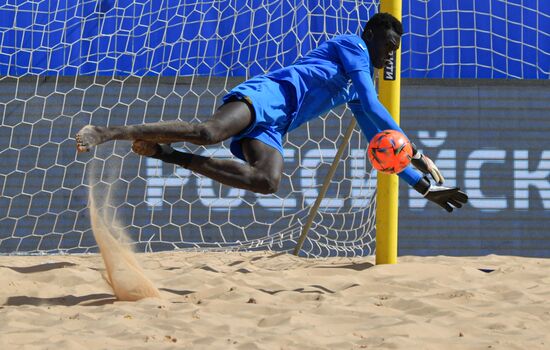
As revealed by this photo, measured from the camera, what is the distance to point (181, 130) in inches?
181

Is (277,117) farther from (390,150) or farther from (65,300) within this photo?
(65,300)

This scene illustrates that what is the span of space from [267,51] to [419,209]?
8.44 feet

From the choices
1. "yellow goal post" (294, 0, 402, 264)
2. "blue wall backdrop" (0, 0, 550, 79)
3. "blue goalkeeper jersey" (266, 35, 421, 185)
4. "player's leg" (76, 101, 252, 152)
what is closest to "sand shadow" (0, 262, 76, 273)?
"player's leg" (76, 101, 252, 152)

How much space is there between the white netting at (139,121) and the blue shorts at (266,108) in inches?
152

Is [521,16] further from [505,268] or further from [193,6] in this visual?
[505,268]

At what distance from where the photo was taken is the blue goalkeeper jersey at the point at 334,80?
16.7 feet

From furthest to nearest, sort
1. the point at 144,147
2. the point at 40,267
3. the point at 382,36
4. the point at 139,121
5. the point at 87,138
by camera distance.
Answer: the point at 139,121, the point at 40,267, the point at 382,36, the point at 144,147, the point at 87,138

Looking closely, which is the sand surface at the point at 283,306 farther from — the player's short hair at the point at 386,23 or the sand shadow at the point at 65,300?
the player's short hair at the point at 386,23

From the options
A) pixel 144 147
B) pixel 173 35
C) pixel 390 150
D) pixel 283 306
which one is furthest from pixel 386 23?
pixel 173 35

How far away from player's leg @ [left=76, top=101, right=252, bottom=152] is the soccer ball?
27.8 inches

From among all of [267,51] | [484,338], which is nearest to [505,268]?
[484,338]

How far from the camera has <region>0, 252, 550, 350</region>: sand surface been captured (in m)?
3.81

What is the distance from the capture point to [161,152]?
15.8ft

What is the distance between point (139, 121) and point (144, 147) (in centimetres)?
529
